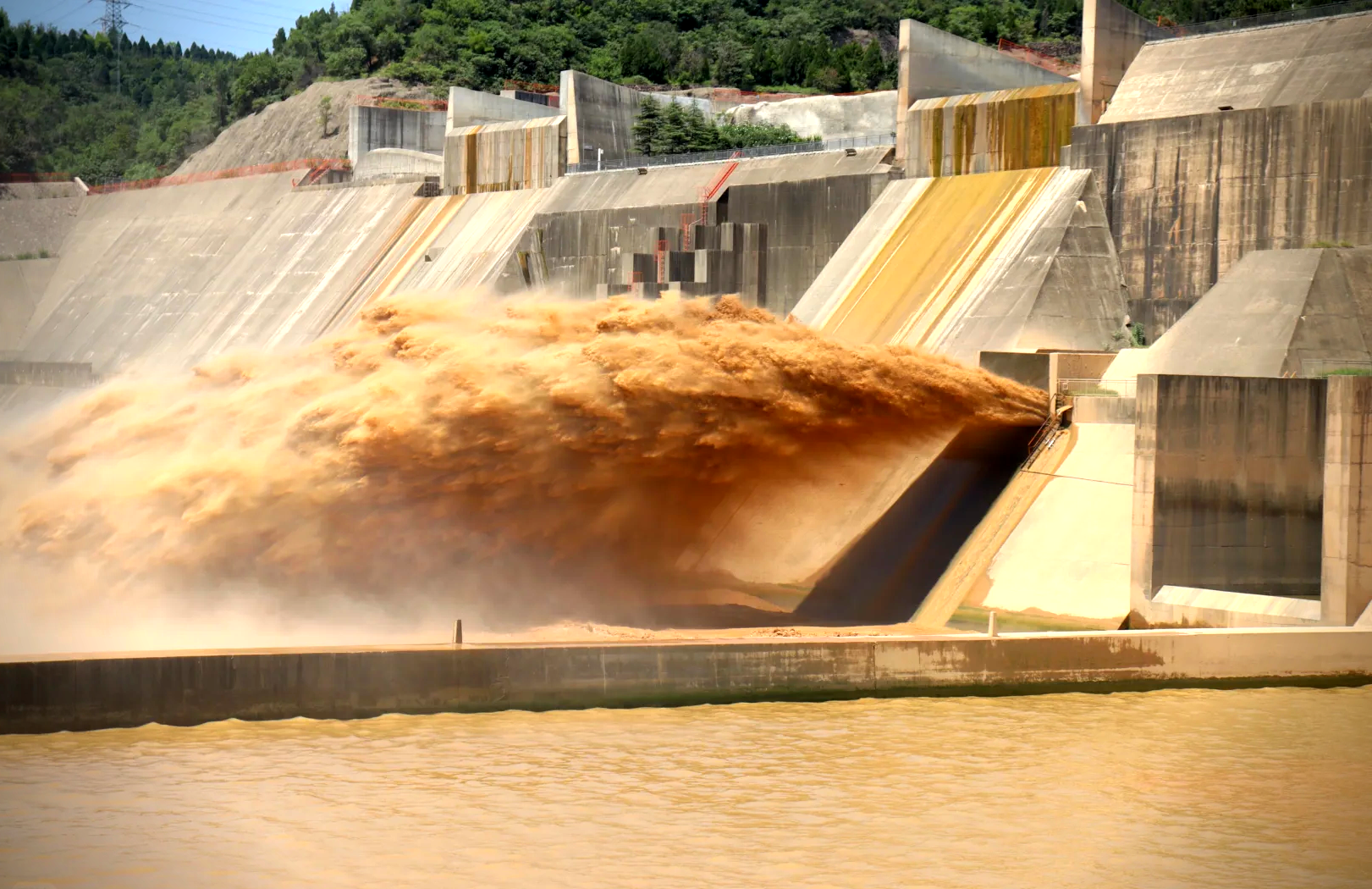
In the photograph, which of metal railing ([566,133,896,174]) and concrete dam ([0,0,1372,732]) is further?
metal railing ([566,133,896,174])

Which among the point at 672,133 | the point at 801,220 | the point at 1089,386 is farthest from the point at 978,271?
the point at 672,133

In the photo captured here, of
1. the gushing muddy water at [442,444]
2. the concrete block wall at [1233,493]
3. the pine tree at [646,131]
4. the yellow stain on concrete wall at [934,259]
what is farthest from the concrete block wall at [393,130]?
the concrete block wall at [1233,493]

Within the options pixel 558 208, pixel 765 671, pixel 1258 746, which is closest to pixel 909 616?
pixel 765 671

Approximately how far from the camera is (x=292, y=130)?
91125 millimetres

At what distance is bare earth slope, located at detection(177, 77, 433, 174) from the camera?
88875 mm

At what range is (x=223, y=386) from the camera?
2323 cm

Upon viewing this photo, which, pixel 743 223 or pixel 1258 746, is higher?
pixel 743 223

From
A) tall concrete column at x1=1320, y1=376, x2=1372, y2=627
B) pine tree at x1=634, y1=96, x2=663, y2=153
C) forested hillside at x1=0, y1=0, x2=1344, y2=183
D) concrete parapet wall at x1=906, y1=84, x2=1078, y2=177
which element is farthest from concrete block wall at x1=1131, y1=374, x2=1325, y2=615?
forested hillside at x1=0, y1=0, x2=1344, y2=183

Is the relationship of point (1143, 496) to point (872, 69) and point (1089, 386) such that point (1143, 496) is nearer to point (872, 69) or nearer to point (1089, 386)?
point (1089, 386)

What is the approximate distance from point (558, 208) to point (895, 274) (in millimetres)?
16981

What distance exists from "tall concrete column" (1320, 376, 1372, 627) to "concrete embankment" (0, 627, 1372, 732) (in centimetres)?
97

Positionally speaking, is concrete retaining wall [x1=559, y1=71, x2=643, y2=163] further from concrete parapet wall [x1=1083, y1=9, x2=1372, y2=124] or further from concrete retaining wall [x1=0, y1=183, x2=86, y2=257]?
concrete retaining wall [x1=0, y1=183, x2=86, y2=257]

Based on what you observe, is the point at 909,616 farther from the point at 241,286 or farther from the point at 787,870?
the point at 241,286

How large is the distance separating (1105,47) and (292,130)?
6531 cm
